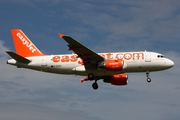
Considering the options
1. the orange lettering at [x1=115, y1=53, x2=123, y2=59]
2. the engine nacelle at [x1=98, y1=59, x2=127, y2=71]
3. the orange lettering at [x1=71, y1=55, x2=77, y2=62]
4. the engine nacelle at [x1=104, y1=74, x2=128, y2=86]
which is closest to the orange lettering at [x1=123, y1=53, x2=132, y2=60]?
the orange lettering at [x1=115, y1=53, x2=123, y2=59]

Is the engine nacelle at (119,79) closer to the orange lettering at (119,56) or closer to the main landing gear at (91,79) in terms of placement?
the main landing gear at (91,79)

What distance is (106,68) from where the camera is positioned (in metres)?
59.1

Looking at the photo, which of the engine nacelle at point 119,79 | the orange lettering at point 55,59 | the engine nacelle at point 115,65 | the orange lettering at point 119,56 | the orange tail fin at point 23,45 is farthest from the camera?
the orange tail fin at point 23,45

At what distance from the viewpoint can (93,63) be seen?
6062 cm

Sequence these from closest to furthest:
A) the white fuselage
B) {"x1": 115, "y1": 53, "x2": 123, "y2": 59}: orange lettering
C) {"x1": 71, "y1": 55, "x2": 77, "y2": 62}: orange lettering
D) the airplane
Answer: the airplane → the white fuselage → {"x1": 115, "y1": 53, "x2": 123, "y2": 59}: orange lettering → {"x1": 71, "y1": 55, "x2": 77, "y2": 62}: orange lettering

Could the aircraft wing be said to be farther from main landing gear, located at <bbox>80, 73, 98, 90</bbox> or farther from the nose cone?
the nose cone

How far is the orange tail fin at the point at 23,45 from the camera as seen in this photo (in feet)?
217

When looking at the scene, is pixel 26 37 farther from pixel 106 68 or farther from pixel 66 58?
pixel 106 68

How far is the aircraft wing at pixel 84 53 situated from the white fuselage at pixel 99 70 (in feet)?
4.32

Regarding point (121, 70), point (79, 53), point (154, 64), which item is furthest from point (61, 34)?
point (154, 64)

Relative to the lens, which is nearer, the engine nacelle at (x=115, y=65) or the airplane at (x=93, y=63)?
the engine nacelle at (x=115, y=65)

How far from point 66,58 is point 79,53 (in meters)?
3.78

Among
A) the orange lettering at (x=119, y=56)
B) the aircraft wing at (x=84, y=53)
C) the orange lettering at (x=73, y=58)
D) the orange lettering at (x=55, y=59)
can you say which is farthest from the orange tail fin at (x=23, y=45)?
the orange lettering at (x=119, y=56)

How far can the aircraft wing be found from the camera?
185 ft
